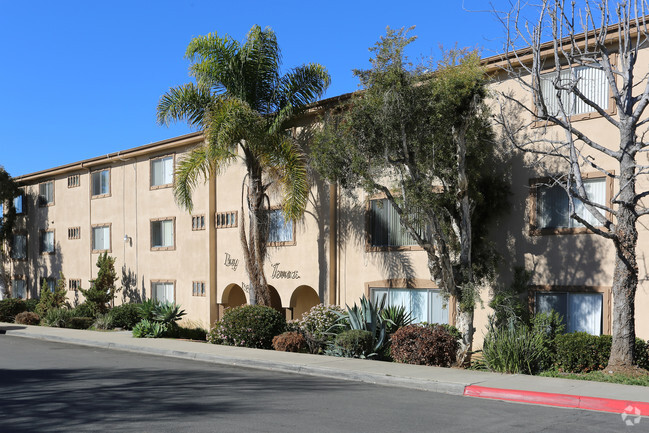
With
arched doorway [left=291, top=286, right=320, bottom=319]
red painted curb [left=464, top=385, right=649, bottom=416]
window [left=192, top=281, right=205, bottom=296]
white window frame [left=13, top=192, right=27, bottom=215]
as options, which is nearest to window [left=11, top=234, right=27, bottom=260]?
white window frame [left=13, top=192, right=27, bottom=215]

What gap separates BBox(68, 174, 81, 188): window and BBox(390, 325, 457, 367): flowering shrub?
2425 centimetres

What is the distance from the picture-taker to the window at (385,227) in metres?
20.0

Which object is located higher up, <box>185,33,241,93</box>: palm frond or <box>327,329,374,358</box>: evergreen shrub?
<box>185,33,241,93</box>: palm frond

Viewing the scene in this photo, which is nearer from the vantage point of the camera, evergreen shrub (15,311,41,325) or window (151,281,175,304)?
window (151,281,175,304)

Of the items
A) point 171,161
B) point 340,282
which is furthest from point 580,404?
point 171,161

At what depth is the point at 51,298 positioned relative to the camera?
110ft

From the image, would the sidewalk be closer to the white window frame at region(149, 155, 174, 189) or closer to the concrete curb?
the concrete curb

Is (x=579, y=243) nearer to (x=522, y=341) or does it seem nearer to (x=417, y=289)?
(x=522, y=341)

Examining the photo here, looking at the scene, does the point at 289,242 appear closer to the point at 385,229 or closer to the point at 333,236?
the point at 333,236

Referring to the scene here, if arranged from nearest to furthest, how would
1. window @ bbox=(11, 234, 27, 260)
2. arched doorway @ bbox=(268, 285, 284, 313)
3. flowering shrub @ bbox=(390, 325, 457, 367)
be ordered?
flowering shrub @ bbox=(390, 325, 457, 367)
arched doorway @ bbox=(268, 285, 284, 313)
window @ bbox=(11, 234, 27, 260)

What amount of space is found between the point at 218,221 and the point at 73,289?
1268 cm

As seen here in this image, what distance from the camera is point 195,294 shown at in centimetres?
2766

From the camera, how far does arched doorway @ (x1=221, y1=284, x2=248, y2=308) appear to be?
26.6 m

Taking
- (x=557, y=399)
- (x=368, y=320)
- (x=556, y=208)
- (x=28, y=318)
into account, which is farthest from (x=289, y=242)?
(x=28, y=318)
